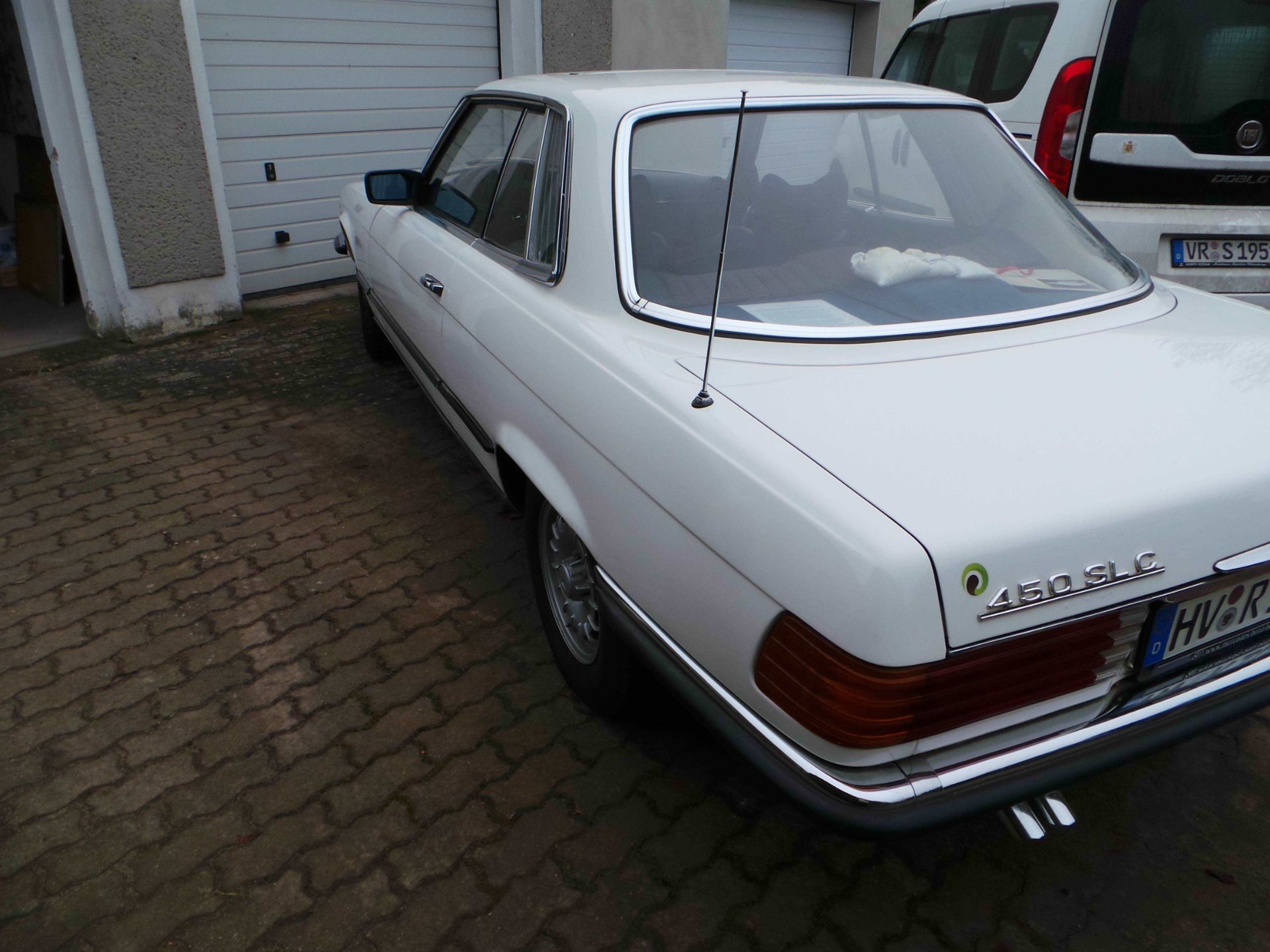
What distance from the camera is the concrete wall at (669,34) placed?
809 cm

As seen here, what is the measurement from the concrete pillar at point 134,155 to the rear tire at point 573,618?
421cm

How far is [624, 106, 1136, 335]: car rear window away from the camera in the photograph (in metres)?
2.21

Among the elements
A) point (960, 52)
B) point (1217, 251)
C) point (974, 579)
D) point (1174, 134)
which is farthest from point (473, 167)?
point (960, 52)

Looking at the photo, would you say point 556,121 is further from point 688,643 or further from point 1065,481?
point 1065,481

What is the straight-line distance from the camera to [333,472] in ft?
13.5

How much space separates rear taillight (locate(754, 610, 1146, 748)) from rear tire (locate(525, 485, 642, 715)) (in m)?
0.80

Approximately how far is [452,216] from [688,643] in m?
2.17

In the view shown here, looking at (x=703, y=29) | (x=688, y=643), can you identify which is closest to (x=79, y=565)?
(x=688, y=643)

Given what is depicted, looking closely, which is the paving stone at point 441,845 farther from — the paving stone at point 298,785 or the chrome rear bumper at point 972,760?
the chrome rear bumper at point 972,760

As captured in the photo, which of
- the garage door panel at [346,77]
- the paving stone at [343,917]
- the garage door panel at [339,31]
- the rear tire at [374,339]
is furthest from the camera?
the garage door panel at [346,77]

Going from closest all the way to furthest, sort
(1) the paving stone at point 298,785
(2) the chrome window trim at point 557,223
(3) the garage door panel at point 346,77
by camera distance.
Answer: (1) the paving stone at point 298,785 < (2) the chrome window trim at point 557,223 < (3) the garage door panel at point 346,77

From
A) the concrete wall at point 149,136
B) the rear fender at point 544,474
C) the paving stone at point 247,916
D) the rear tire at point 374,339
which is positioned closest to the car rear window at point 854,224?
the rear fender at point 544,474

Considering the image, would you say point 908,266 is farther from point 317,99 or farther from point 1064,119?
point 317,99

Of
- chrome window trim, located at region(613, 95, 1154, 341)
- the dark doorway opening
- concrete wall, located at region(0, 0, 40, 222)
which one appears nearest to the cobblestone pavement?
chrome window trim, located at region(613, 95, 1154, 341)
